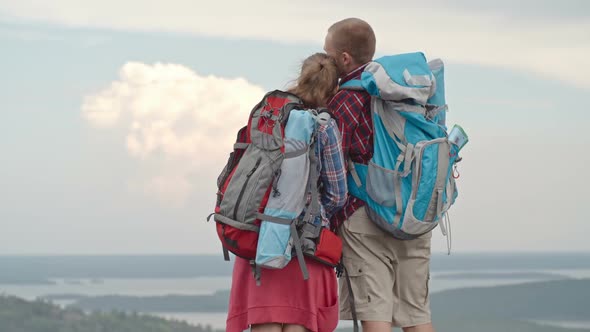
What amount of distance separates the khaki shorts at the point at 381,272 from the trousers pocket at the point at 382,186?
0.18m

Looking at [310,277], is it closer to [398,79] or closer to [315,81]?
[315,81]

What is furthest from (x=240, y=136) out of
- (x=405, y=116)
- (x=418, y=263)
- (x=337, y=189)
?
(x=418, y=263)

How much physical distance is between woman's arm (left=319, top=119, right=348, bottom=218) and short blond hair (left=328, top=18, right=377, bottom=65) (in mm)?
582

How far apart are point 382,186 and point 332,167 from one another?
42 cm

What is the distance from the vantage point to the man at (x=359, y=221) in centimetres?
560

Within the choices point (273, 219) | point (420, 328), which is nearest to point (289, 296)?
point (273, 219)

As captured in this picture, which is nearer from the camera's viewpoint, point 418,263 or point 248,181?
point 248,181

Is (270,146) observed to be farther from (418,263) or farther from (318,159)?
(418,263)

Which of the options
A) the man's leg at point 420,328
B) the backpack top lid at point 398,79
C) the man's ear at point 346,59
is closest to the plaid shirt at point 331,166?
the backpack top lid at point 398,79

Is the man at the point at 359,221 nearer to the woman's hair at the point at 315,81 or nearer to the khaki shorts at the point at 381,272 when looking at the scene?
the khaki shorts at the point at 381,272

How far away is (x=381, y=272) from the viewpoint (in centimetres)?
579

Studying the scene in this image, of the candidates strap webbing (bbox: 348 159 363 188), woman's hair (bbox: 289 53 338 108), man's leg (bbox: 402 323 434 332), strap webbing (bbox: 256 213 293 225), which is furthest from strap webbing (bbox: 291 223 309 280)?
man's leg (bbox: 402 323 434 332)

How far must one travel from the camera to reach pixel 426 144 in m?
5.66

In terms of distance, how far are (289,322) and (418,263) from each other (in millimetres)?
1103
